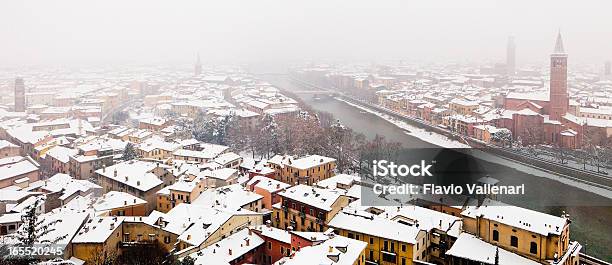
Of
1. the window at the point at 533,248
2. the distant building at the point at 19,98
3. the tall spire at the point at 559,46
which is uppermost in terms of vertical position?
the tall spire at the point at 559,46

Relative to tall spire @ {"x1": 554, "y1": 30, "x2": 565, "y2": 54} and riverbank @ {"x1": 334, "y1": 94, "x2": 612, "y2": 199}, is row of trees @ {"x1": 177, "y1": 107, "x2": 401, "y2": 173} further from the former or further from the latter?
tall spire @ {"x1": 554, "y1": 30, "x2": 565, "y2": 54}

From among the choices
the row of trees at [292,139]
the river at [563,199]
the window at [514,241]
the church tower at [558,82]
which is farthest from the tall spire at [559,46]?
the window at [514,241]

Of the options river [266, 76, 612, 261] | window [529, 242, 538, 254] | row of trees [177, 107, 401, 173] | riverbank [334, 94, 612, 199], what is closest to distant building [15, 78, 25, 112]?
row of trees [177, 107, 401, 173]

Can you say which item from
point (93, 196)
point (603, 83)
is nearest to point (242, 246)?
point (93, 196)

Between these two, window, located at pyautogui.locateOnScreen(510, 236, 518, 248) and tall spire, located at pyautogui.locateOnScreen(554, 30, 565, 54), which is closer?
window, located at pyautogui.locateOnScreen(510, 236, 518, 248)

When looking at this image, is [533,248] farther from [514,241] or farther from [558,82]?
Answer: [558,82]

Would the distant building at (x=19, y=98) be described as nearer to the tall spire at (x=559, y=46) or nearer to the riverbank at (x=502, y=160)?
the riverbank at (x=502, y=160)

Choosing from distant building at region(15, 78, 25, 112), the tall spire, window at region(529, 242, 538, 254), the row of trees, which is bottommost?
window at region(529, 242, 538, 254)

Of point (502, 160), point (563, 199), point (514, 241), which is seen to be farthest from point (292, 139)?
point (514, 241)
